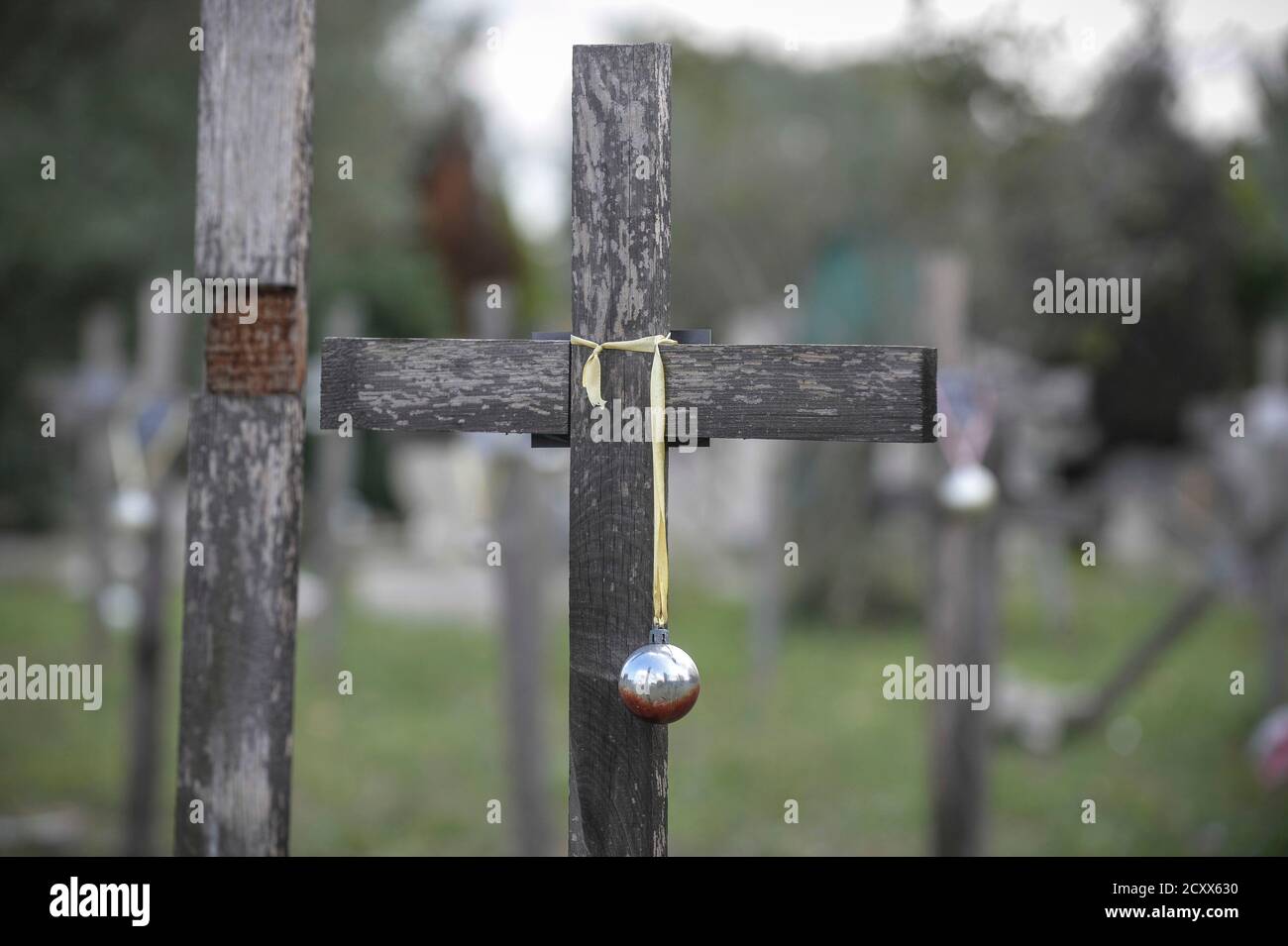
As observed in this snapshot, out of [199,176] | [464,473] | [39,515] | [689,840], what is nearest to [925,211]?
[464,473]

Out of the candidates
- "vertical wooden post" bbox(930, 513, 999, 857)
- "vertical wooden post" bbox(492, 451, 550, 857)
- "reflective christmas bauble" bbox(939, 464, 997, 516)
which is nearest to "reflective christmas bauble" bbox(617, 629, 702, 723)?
"reflective christmas bauble" bbox(939, 464, 997, 516)

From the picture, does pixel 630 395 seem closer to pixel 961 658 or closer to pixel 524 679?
pixel 961 658

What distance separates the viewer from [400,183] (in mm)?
17516

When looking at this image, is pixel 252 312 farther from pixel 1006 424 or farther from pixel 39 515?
pixel 39 515

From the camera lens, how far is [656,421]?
215 cm

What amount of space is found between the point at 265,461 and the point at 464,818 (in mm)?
4939

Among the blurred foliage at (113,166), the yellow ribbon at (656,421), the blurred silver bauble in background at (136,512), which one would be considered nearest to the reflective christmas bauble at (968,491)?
the yellow ribbon at (656,421)

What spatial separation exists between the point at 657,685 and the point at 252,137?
1.28 meters

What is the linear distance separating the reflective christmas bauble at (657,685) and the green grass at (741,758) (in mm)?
3808

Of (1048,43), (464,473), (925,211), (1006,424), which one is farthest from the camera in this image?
(925,211)

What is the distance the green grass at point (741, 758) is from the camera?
6414mm

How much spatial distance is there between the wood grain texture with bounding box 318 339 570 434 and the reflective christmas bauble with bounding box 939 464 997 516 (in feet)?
10.1

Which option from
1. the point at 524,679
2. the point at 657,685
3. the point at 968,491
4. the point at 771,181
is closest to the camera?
the point at 657,685

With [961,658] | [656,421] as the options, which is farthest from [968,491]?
[656,421]
